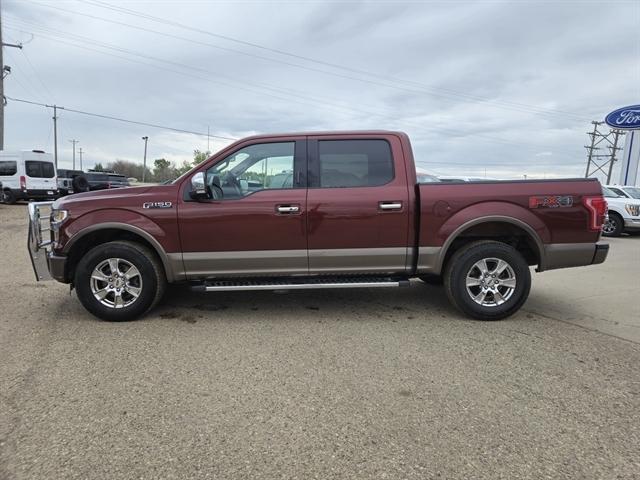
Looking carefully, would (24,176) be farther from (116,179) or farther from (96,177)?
(116,179)

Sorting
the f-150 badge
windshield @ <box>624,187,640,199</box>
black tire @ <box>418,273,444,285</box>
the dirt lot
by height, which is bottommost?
the dirt lot

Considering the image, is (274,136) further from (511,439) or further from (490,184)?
(511,439)

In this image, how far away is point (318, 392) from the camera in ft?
10.8

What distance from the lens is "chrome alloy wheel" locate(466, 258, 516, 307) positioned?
192 inches

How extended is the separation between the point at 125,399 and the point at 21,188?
22752mm

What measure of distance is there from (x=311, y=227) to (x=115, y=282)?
210 centimetres

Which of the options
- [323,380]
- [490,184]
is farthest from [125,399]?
[490,184]

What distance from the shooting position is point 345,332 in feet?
15.0

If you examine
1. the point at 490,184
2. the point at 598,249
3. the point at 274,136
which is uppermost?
the point at 274,136

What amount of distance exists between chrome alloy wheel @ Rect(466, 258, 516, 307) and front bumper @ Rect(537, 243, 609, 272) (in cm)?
44

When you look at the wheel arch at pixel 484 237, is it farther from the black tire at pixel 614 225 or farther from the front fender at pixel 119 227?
the black tire at pixel 614 225

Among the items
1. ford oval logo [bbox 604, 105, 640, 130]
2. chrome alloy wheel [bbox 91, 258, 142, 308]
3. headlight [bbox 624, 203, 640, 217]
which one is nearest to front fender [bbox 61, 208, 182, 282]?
chrome alloy wheel [bbox 91, 258, 142, 308]

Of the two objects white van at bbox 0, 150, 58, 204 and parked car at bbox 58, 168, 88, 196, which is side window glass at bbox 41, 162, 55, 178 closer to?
white van at bbox 0, 150, 58, 204

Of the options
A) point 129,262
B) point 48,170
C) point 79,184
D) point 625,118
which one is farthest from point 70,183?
point 625,118
